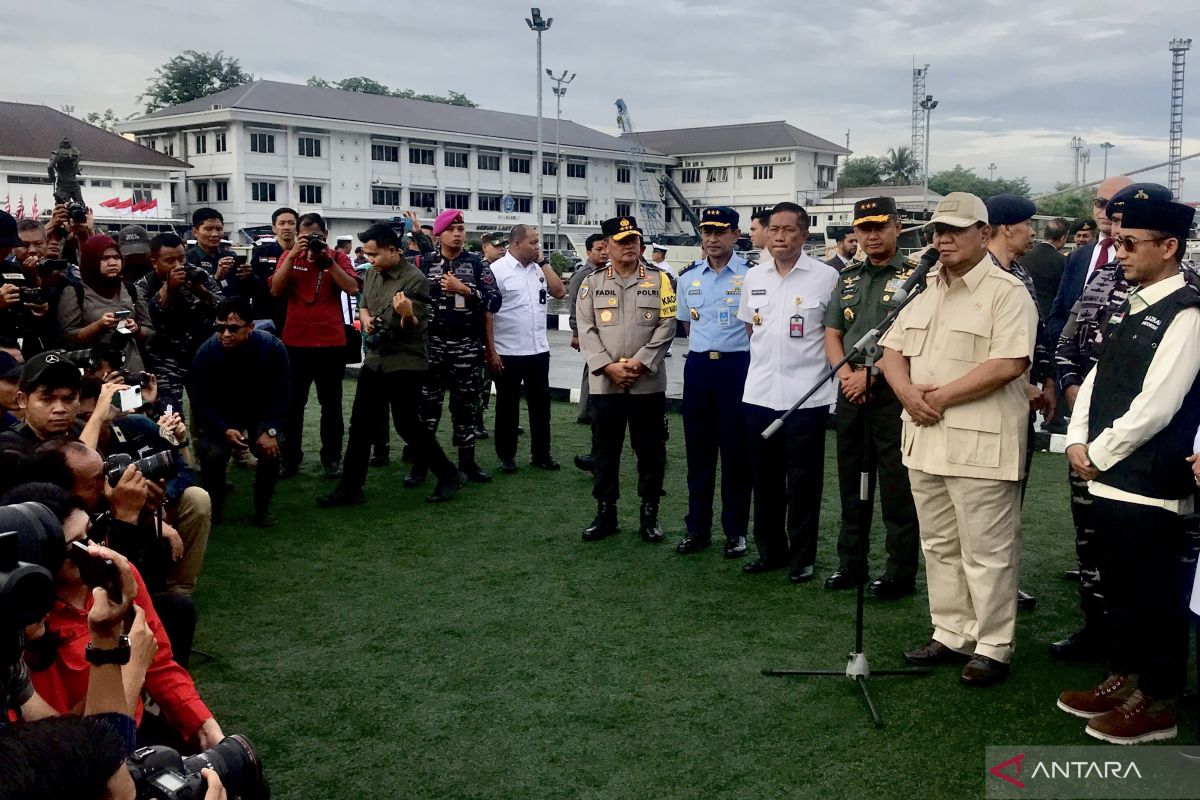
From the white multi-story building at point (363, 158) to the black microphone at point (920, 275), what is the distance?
30503mm

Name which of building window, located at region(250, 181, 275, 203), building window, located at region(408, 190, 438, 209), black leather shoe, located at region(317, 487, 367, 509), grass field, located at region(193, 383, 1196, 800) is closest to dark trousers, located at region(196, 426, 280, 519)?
grass field, located at region(193, 383, 1196, 800)

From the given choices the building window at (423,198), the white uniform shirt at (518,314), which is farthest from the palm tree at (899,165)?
the white uniform shirt at (518,314)

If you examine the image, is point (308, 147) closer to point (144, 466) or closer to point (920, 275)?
point (144, 466)

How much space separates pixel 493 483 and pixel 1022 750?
4251 millimetres

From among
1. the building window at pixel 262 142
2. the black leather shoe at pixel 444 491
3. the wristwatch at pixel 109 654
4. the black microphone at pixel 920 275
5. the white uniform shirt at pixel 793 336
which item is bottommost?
the black leather shoe at pixel 444 491

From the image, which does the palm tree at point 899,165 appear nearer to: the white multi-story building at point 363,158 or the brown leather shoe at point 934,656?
the white multi-story building at point 363,158

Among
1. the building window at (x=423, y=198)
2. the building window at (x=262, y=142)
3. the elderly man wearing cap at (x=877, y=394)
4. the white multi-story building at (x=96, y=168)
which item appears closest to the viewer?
the elderly man wearing cap at (x=877, y=394)

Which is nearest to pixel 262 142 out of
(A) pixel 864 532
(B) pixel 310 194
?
(B) pixel 310 194

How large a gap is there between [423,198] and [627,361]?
38662 mm

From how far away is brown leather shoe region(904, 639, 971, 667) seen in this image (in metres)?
3.84

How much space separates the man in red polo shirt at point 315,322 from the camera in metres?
6.64

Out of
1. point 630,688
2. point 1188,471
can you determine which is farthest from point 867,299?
point 630,688

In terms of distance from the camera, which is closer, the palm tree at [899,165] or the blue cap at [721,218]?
the blue cap at [721,218]

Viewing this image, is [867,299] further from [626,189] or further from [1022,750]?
[626,189]
